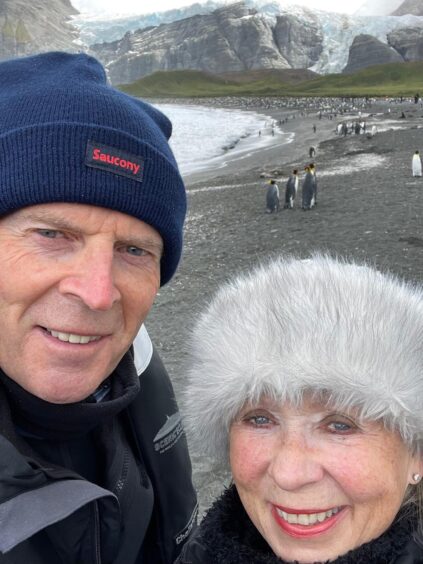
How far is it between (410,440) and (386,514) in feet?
0.58

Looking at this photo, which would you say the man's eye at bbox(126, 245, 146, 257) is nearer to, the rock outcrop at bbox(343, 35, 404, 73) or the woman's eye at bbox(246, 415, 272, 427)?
the woman's eye at bbox(246, 415, 272, 427)

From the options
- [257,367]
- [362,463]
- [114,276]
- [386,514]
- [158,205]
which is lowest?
[386,514]

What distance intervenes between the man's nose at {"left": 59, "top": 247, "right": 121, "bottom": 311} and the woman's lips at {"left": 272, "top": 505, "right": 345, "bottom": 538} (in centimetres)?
65

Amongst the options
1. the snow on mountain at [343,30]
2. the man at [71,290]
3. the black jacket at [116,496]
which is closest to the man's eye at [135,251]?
the man at [71,290]

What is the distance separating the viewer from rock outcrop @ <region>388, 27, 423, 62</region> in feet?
376

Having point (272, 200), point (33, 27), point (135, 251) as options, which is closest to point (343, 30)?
point (33, 27)

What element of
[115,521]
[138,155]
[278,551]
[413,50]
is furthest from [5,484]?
[413,50]

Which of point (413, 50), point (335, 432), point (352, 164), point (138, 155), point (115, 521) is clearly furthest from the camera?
point (413, 50)

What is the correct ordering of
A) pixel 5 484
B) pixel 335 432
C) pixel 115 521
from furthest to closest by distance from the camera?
1. pixel 115 521
2. pixel 335 432
3. pixel 5 484

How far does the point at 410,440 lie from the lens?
133 centimetres

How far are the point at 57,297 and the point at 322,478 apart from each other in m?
0.75

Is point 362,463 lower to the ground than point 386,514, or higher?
higher

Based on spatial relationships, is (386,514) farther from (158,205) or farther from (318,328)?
(158,205)

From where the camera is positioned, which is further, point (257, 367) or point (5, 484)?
point (257, 367)
